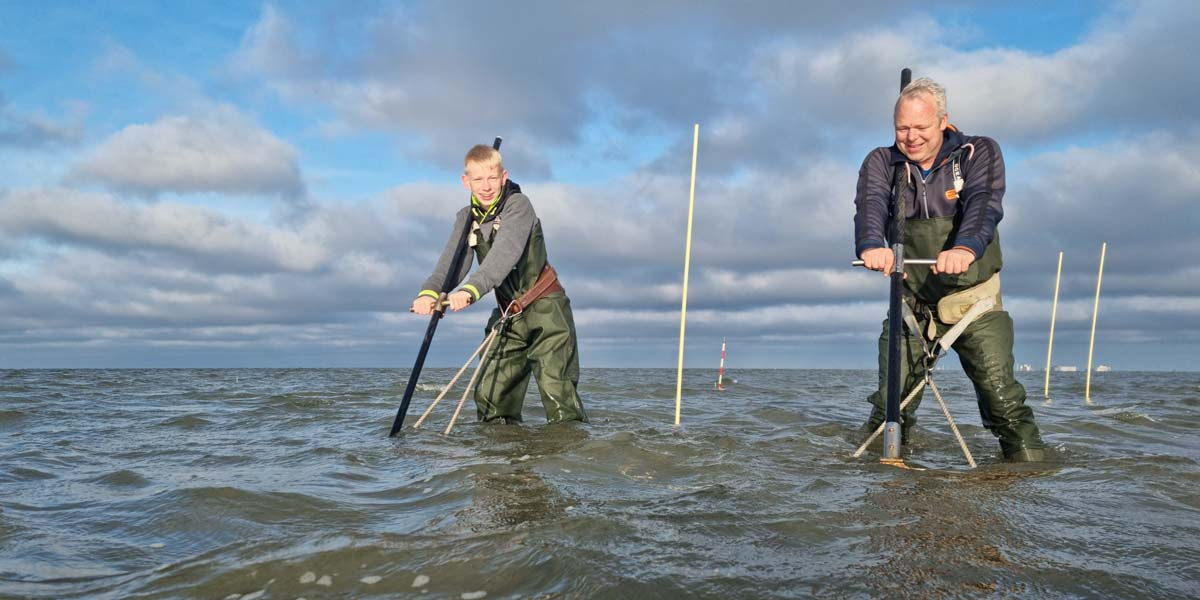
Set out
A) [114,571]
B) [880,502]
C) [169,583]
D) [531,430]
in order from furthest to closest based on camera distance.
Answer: [531,430]
[880,502]
[114,571]
[169,583]

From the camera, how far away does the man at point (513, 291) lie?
7301 millimetres

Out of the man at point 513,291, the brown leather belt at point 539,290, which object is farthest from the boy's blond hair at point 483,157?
the brown leather belt at point 539,290

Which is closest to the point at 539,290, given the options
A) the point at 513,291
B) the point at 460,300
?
the point at 513,291

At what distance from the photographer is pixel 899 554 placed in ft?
10.3

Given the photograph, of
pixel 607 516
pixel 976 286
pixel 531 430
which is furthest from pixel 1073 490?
pixel 531 430

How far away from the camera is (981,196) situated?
5520 millimetres

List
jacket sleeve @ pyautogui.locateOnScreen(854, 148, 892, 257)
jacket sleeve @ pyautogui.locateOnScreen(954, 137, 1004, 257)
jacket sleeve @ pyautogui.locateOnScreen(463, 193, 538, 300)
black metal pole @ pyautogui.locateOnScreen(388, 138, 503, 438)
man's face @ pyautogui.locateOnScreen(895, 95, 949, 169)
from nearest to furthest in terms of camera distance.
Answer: jacket sleeve @ pyautogui.locateOnScreen(954, 137, 1004, 257), man's face @ pyautogui.locateOnScreen(895, 95, 949, 169), jacket sleeve @ pyautogui.locateOnScreen(854, 148, 892, 257), jacket sleeve @ pyautogui.locateOnScreen(463, 193, 538, 300), black metal pole @ pyautogui.locateOnScreen(388, 138, 503, 438)

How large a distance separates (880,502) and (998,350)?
2.36 meters

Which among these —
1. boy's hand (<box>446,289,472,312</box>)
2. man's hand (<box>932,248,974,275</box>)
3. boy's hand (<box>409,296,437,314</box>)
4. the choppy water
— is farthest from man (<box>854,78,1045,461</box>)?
boy's hand (<box>409,296,437,314</box>)

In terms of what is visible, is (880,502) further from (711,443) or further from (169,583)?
(169,583)

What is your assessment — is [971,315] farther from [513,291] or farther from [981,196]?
[513,291]

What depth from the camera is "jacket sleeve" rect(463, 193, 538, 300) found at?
23.1 ft

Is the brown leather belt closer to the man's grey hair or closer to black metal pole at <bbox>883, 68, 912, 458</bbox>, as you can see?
black metal pole at <bbox>883, 68, 912, 458</bbox>

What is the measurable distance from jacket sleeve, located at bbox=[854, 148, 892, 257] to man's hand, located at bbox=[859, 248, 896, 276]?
189 mm
